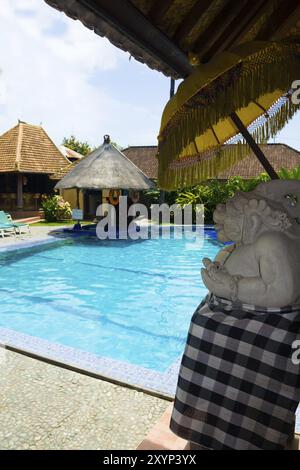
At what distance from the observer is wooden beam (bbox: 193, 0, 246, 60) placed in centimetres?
274

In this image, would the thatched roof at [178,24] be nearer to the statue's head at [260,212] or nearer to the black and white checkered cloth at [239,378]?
the statue's head at [260,212]

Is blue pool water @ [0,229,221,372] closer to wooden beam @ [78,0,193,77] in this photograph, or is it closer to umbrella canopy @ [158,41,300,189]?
umbrella canopy @ [158,41,300,189]

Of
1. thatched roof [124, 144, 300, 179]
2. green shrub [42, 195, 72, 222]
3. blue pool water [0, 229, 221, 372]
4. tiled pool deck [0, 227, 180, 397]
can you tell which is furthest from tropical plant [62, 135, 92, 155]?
tiled pool deck [0, 227, 180, 397]

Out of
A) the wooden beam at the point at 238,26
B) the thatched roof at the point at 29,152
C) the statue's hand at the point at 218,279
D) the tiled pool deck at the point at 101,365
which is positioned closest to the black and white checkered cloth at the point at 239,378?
the statue's hand at the point at 218,279

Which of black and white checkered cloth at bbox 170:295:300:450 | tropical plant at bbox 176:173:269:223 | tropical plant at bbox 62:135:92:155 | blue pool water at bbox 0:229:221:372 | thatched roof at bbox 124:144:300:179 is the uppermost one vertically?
tropical plant at bbox 62:135:92:155

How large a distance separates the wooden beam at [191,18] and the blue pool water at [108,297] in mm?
4001

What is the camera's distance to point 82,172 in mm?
16656

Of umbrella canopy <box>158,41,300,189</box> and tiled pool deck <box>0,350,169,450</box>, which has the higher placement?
umbrella canopy <box>158,41,300,189</box>

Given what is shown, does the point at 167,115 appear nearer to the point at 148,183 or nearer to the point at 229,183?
the point at 148,183

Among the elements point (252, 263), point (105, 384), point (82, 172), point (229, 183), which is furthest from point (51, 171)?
point (252, 263)

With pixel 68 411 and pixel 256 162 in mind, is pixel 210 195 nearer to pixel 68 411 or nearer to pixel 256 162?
pixel 256 162

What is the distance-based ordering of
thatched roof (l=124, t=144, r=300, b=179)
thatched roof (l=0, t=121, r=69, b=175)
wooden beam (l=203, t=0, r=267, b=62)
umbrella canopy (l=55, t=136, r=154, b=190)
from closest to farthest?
wooden beam (l=203, t=0, r=267, b=62) < umbrella canopy (l=55, t=136, r=154, b=190) < thatched roof (l=0, t=121, r=69, b=175) < thatched roof (l=124, t=144, r=300, b=179)

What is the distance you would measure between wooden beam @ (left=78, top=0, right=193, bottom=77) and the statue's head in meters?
1.06
